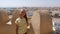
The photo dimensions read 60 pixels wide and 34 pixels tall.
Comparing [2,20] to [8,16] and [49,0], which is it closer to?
[8,16]

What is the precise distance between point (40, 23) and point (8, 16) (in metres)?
0.53

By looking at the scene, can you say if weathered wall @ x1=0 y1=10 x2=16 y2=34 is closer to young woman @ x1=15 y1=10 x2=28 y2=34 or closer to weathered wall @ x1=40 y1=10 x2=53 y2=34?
young woman @ x1=15 y1=10 x2=28 y2=34

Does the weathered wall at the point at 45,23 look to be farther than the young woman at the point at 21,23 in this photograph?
Yes

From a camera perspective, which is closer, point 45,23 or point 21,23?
point 21,23

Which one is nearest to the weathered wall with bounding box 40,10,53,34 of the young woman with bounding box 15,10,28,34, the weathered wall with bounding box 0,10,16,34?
the young woman with bounding box 15,10,28,34

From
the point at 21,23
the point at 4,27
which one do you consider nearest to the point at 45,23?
the point at 21,23

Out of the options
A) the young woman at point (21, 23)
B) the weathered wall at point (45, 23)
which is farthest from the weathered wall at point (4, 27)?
the weathered wall at point (45, 23)

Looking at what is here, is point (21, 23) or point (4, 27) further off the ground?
point (21, 23)

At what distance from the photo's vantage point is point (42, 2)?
2709 millimetres

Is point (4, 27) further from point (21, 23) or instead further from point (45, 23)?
point (45, 23)

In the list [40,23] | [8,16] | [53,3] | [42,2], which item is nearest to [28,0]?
[42,2]

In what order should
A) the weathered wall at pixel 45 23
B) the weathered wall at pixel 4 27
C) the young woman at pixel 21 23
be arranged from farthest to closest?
1. the weathered wall at pixel 4 27
2. the weathered wall at pixel 45 23
3. the young woman at pixel 21 23

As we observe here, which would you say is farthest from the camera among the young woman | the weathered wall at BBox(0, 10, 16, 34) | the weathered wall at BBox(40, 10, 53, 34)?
the weathered wall at BBox(0, 10, 16, 34)

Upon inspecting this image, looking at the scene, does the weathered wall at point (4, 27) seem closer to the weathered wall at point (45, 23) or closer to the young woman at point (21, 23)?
the young woman at point (21, 23)
